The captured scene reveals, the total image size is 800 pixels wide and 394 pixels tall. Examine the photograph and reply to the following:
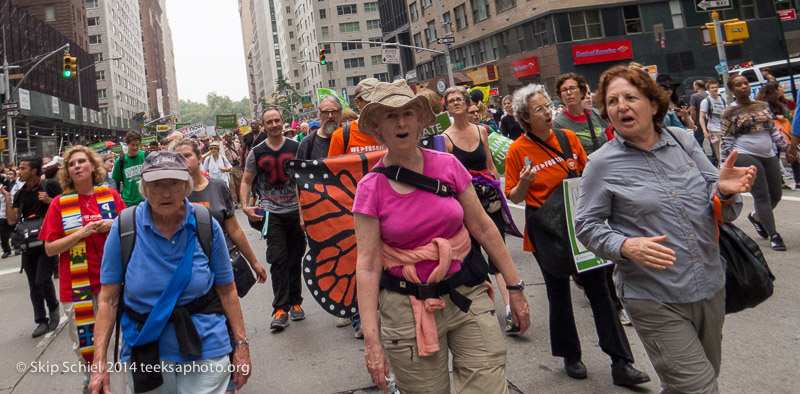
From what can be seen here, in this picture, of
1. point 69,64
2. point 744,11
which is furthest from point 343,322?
point 744,11

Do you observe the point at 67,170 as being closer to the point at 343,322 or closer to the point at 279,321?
the point at 279,321

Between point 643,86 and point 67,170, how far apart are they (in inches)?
158

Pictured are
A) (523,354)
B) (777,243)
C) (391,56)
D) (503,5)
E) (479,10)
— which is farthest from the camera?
(479,10)

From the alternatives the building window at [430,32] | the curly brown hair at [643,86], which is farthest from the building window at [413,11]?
the curly brown hair at [643,86]

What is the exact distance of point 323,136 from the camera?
5.83 m

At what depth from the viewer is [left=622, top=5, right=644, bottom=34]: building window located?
116ft

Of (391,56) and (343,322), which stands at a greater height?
(391,56)

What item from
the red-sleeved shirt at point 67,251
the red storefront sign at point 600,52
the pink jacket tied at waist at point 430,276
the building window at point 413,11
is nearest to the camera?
the pink jacket tied at waist at point 430,276

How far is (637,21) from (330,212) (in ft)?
118

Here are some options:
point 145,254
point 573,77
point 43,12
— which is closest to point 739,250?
point 573,77

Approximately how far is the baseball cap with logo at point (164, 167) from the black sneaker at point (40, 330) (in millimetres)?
4921

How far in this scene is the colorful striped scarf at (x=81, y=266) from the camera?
13.4 ft

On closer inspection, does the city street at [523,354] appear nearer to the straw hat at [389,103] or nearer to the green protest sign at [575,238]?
the green protest sign at [575,238]

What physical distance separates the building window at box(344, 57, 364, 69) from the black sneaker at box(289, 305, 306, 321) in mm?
85291
